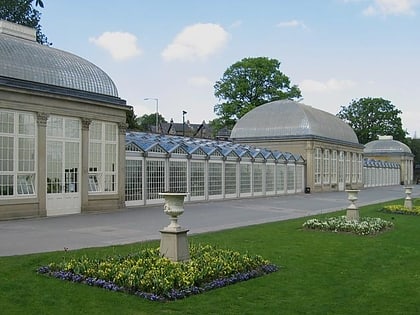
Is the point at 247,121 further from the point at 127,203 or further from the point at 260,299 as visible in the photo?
the point at 260,299

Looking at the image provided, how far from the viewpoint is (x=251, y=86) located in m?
71.8

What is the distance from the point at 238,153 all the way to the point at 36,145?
19974 millimetres

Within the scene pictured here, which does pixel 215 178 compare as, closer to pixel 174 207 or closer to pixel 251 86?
pixel 174 207

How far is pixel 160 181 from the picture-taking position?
1259 inches

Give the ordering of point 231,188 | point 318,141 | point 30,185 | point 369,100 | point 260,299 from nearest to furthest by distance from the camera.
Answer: point 260,299 → point 30,185 → point 231,188 → point 318,141 → point 369,100

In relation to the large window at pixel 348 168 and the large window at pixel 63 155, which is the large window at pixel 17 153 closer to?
the large window at pixel 63 155

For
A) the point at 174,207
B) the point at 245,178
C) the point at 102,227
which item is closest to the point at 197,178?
the point at 245,178

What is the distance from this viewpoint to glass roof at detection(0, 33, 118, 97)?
75.4ft

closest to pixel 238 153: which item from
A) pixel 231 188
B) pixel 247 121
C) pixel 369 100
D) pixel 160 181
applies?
pixel 231 188

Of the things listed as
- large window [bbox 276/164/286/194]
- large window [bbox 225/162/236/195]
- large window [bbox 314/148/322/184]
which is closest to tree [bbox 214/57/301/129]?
large window [bbox 314/148/322/184]

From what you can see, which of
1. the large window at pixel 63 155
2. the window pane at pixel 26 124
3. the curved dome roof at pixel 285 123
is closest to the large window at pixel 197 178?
the large window at pixel 63 155

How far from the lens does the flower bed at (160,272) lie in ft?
29.5

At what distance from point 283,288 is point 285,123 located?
46.7m

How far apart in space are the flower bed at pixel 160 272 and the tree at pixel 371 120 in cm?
9019
